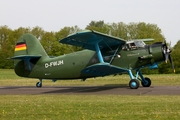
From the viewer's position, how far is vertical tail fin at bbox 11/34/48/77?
2292 centimetres

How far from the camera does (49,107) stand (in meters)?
11.7

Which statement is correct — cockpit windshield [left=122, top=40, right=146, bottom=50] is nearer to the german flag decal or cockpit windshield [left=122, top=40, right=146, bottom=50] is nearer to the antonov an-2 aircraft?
the antonov an-2 aircraft

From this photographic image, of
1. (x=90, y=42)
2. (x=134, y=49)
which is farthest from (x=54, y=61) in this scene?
(x=134, y=49)

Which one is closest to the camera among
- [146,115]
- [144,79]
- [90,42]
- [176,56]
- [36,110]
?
[146,115]

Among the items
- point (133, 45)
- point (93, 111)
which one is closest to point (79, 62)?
point (133, 45)

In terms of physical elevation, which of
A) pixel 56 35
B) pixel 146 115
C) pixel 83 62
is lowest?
pixel 146 115

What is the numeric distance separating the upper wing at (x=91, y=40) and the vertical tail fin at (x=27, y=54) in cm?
419

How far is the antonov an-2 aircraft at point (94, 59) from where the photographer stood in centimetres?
1922

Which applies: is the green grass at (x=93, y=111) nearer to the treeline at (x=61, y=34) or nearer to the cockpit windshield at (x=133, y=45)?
the cockpit windshield at (x=133, y=45)

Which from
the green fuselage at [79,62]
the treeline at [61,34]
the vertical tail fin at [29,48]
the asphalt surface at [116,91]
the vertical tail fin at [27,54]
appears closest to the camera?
the asphalt surface at [116,91]

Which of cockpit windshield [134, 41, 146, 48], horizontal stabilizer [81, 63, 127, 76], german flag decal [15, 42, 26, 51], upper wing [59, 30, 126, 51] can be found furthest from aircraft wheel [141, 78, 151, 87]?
german flag decal [15, 42, 26, 51]

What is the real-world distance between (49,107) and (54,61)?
10.6 metres

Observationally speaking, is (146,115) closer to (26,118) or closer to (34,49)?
(26,118)

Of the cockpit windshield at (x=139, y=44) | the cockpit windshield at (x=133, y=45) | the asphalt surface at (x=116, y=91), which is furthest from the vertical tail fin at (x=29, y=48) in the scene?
the cockpit windshield at (x=139, y=44)
